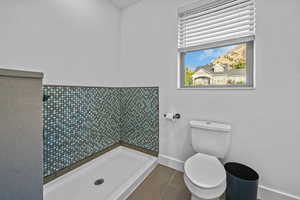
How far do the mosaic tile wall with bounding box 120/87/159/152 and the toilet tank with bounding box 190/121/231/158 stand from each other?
632mm

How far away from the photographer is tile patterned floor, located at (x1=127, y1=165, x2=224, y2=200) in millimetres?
1356

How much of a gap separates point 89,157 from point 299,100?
2415mm

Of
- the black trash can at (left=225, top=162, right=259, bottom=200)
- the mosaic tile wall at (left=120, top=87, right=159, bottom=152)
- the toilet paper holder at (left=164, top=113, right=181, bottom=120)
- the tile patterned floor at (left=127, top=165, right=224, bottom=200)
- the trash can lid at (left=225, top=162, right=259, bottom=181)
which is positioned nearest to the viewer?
the black trash can at (left=225, top=162, right=259, bottom=200)

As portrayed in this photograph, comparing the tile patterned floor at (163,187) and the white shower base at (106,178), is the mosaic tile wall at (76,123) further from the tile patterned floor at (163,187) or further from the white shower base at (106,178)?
the tile patterned floor at (163,187)

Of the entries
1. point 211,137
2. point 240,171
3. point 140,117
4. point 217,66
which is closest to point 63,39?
point 140,117

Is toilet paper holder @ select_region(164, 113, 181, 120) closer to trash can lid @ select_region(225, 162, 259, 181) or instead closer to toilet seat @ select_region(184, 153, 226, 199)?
toilet seat @ select_region(184, 153, 226, 199)

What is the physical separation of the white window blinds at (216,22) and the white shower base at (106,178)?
1.77m

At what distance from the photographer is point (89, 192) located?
4.66ft

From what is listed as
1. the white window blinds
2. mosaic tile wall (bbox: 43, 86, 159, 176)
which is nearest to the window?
the white window blinds

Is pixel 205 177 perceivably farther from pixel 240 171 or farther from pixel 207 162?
pixel 240 171

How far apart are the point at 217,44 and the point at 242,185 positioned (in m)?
1.47

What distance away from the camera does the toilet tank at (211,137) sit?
1338 mm

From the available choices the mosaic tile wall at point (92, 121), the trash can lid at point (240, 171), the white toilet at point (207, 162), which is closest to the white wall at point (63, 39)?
the mosaic tile wall at point (92, 121)

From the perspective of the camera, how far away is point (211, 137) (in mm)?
1381
